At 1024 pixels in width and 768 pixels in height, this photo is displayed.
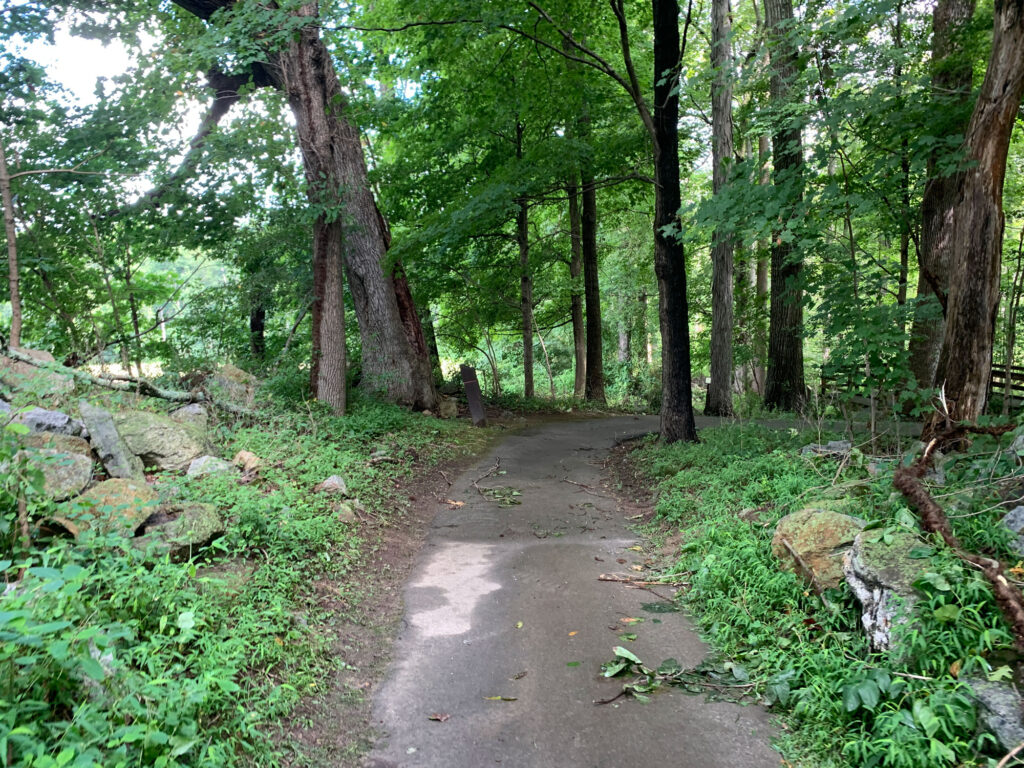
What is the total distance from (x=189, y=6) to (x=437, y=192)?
6454 mm

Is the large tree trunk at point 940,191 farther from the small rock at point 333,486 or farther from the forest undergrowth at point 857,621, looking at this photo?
the small rock at point 333,486

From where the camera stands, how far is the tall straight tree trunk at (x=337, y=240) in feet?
33.1

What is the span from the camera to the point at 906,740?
2.81 m

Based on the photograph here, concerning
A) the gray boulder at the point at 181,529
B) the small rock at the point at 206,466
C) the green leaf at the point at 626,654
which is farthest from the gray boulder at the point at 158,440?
the green leaf at the point at 626,654

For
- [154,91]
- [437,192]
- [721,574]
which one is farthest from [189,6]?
[721,574]

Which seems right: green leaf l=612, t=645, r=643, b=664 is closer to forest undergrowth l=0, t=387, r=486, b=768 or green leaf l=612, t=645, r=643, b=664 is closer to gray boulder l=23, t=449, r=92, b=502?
forest undergrowth l=0, t=387, r=486, b=768

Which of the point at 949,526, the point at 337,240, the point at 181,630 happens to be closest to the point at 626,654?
the point at 949,526

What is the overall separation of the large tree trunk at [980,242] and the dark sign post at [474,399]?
926 centimetres

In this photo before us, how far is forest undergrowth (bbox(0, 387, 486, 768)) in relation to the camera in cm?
254

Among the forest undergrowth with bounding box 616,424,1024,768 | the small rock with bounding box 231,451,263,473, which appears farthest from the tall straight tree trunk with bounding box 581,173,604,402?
the small rock with bounding box 231,451,263,473

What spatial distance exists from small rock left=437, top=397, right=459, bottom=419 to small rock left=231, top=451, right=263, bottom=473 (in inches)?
275

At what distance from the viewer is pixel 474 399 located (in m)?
14.1

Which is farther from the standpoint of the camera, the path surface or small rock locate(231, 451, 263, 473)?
small rock locate(231, 451, 263, 473)

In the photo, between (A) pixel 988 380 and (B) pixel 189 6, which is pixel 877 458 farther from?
(B) pixel 189 6
